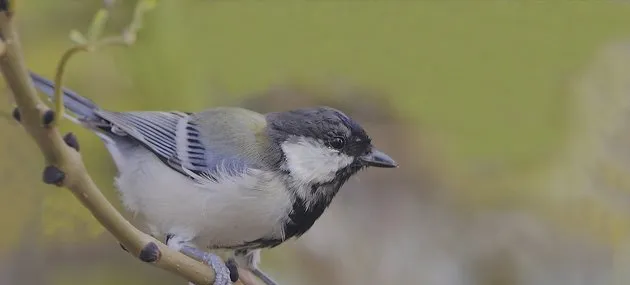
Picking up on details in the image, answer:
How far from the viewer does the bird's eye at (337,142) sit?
3.12ft

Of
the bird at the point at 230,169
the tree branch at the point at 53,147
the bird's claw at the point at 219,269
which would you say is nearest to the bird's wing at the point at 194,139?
the bird at the point at 230,169

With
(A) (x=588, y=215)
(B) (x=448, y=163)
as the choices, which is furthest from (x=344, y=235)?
(A) (x=588, y=215)

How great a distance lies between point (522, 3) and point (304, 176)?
764 mm

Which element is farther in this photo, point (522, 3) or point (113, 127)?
point (522, 3)

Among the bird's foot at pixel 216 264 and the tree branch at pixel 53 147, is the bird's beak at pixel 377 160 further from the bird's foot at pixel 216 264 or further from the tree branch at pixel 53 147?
the tree branch at pixel 53 147

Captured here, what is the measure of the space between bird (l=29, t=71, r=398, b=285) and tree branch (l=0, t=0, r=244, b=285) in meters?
0.25

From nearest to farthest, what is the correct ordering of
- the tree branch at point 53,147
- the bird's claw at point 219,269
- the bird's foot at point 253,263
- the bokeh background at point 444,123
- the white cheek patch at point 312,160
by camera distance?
1. the tree branch at point 53,147
2. the bird's claw at point 219,269
3. the white cheek patch at point 312,160
4. the bird's foot at point 253,263
5. the bokeh background at point 444,123

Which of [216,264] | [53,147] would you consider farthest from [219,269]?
[53,147]

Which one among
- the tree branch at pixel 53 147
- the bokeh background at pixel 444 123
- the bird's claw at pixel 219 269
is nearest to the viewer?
the tree branch at pixel 53 147

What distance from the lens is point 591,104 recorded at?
153 cm

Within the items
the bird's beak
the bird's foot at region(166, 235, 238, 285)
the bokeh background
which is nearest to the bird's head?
the bird's beak

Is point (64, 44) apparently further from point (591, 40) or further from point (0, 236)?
point (591, 40)

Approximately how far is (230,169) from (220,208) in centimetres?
7

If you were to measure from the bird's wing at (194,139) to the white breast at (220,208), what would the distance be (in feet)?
0.08
